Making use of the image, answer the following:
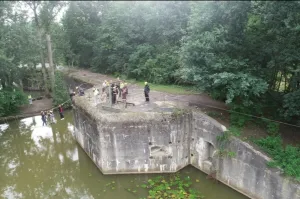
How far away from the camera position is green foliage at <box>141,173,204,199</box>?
12.5 metres

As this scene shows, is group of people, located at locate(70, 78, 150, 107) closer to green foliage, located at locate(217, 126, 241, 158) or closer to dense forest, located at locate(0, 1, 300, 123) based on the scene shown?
dense forest, located at locate(0, 1, 300, 123)

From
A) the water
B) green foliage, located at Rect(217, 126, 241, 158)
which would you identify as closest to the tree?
the water

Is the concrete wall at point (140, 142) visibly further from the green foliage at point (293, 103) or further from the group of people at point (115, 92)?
the green foliage at point (293, 103)

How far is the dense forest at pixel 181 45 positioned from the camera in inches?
471

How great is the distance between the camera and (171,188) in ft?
43.2

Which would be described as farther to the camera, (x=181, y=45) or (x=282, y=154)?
(x=181, y=45)

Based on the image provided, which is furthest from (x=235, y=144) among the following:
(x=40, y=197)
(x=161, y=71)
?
(x=161, y=71)

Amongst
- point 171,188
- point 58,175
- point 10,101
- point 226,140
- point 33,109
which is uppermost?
point 10,101

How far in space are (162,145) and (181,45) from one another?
7.26m

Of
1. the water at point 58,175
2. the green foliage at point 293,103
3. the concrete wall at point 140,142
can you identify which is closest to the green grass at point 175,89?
the concrete wall at point 140,142

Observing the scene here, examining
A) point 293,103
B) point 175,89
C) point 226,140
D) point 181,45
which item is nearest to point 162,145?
point 226,140

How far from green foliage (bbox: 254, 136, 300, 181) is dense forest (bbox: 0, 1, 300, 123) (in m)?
1.41

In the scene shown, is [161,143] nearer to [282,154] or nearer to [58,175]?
[282,154]

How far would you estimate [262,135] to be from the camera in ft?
43.0
